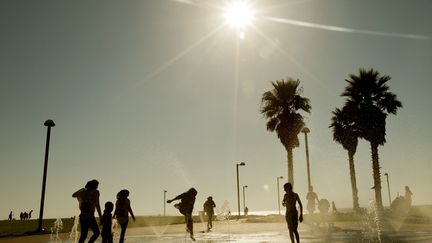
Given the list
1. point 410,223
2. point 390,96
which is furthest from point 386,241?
point 390,96

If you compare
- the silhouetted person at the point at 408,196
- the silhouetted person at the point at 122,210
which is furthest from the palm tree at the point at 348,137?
the silhouetted person at the point at 122,210

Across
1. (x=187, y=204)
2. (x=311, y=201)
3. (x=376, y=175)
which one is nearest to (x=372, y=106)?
(x=376, y=175)

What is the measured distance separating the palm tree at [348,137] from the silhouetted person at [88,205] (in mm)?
27409

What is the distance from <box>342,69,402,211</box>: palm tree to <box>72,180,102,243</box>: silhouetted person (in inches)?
A: 964

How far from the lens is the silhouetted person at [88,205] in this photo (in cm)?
974

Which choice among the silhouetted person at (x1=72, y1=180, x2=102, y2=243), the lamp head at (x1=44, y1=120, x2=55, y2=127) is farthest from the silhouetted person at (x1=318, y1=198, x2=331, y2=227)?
the lamp head at (x1=44, y1=120, x2=55, y2=127)

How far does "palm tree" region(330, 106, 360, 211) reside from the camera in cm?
3665

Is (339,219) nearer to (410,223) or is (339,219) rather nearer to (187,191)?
(410,223)

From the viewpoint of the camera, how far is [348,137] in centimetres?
3847

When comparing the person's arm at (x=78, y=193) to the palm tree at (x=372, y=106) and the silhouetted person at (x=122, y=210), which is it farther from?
the palm tree at (x=372, y=106)

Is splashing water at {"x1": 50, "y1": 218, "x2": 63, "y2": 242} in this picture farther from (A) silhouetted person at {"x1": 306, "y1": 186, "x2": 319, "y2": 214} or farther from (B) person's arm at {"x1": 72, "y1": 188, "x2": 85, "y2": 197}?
(A) silhouetted person at {"x1": 306, "y1": 186, "x2": 319, "y2": 214}

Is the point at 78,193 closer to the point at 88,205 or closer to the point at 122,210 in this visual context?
the point at 88,205

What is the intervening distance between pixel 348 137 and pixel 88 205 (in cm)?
3249

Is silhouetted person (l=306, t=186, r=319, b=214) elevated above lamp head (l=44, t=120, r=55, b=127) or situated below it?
below
